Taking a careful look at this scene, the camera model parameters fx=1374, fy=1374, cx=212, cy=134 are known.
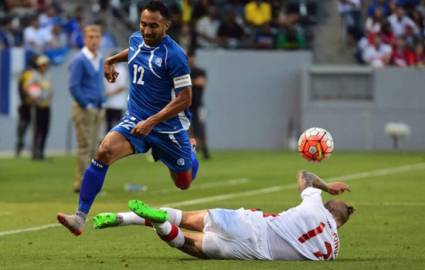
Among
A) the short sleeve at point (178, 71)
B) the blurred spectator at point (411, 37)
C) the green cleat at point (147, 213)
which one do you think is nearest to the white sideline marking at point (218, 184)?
the short sleeve at point (178, 71)

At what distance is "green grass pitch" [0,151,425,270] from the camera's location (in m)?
11.7

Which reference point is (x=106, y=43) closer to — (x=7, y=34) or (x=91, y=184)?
(x=7, y=34)

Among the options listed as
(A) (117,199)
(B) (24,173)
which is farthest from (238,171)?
(A) (117,199)

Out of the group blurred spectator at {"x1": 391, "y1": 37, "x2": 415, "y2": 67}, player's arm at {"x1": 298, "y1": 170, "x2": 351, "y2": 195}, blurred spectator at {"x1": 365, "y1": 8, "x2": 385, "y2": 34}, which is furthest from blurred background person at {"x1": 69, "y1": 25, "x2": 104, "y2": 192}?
blurred spectator at {"x1": 391, "y1": 37, "x2": 415, "y2": 67}

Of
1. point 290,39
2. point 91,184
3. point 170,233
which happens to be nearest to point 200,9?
point 290,39

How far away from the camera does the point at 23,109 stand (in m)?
31.5

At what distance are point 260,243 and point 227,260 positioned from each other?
34 centimetres

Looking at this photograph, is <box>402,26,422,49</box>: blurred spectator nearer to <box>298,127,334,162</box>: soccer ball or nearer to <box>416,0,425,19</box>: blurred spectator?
<box>416,0,425,19</box>: blurred spectator

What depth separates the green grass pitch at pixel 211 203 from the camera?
11.7 meters

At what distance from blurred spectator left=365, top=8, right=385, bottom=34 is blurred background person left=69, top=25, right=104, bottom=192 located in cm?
1574

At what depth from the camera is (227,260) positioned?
11.5 m

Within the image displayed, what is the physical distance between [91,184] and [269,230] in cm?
248

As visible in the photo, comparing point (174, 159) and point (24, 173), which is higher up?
point (174, 159)

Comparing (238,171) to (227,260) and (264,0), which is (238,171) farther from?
(227,260)
